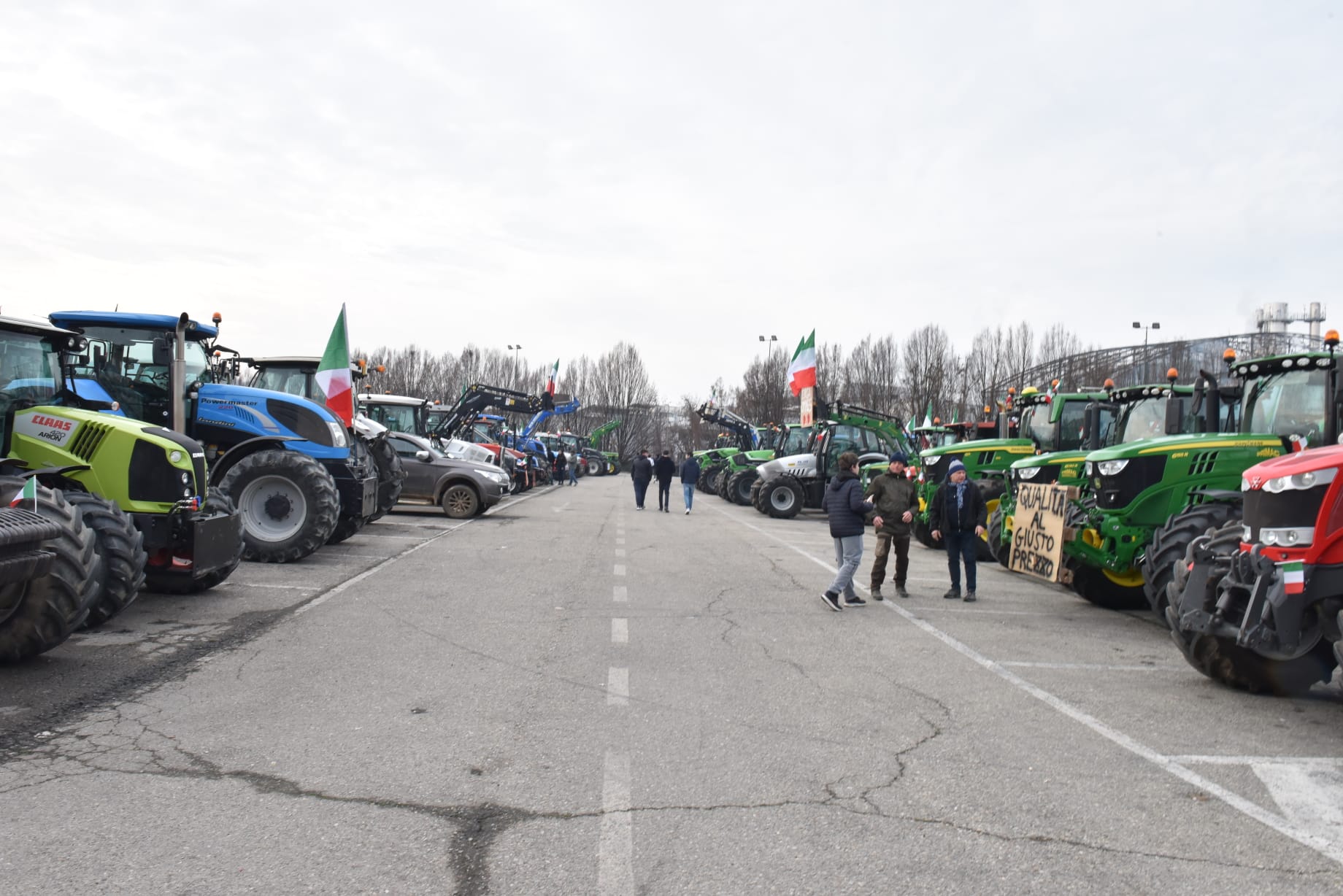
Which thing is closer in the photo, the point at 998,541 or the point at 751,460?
the point at 998,541

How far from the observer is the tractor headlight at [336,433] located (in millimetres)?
14656

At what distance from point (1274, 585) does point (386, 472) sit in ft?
46.4

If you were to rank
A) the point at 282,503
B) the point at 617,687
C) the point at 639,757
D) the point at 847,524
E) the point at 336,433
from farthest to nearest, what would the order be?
the point at 336,433 < the point at 282,503 < the point at 847,524 < the point at 617,687 < the point at 639,757

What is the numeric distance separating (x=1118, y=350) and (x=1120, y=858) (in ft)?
149

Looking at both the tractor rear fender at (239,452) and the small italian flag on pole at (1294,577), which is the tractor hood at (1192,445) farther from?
the tractor rear fender at (239,452)

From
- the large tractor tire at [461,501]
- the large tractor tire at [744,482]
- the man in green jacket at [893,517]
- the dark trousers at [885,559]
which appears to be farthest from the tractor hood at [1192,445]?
the large tractor tire at [744,482]

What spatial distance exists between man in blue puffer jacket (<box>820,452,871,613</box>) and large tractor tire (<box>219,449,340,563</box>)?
6.29 m

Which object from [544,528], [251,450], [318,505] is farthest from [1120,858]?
[544,528]

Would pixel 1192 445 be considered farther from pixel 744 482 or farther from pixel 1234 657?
pixel 744 482

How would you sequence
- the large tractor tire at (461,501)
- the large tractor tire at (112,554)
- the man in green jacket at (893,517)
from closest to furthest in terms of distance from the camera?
the large tractor tire at (112,554) → the man in green jacket at (893,517) → the large tractor tire at (461,501)

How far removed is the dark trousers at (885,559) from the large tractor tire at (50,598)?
7863mm

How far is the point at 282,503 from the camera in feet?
44.3

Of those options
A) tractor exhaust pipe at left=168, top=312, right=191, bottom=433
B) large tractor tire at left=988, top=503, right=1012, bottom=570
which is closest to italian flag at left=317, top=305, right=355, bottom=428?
tractor exhaust pipe at left=168, top=312, right=191, bottom=433

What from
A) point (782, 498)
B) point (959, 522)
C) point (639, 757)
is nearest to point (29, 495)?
point (639, 757)
